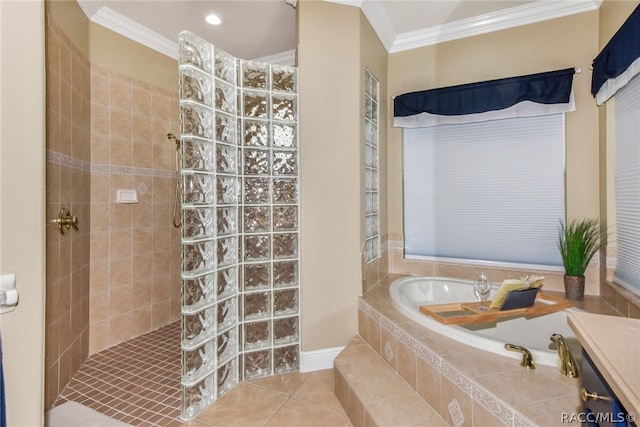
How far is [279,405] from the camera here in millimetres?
1866

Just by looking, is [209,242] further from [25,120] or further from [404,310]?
[404,310]

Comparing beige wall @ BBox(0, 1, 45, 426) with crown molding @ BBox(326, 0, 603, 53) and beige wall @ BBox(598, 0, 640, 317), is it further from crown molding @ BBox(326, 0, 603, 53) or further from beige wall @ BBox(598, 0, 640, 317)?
beige wall @ BBox(598, 0, 640, 317)

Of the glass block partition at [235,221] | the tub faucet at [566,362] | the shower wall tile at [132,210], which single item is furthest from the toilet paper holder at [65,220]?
the tub faucet at [566,362]

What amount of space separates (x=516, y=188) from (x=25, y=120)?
298 centimetres

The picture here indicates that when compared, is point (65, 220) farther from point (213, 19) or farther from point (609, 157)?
point (609, 157)

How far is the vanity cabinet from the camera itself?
662 millimetres

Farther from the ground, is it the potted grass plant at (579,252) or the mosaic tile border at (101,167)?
the mosaic tile border at (101,167)

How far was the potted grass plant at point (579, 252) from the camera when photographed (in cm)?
226

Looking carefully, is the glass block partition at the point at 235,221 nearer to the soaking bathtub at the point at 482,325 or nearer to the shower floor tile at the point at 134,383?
the shower floor tile at the point at 134,383

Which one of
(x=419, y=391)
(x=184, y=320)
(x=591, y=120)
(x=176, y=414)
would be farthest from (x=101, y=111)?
(x=591, y=120)

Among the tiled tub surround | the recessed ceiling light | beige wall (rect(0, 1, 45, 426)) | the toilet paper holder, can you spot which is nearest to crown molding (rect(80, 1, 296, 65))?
the recessed ceiling light

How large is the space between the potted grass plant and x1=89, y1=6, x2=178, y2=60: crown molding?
3.67 m

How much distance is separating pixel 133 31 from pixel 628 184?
3805 millimetres

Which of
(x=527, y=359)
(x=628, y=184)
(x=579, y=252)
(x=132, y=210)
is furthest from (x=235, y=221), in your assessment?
(x=628, y=184)
